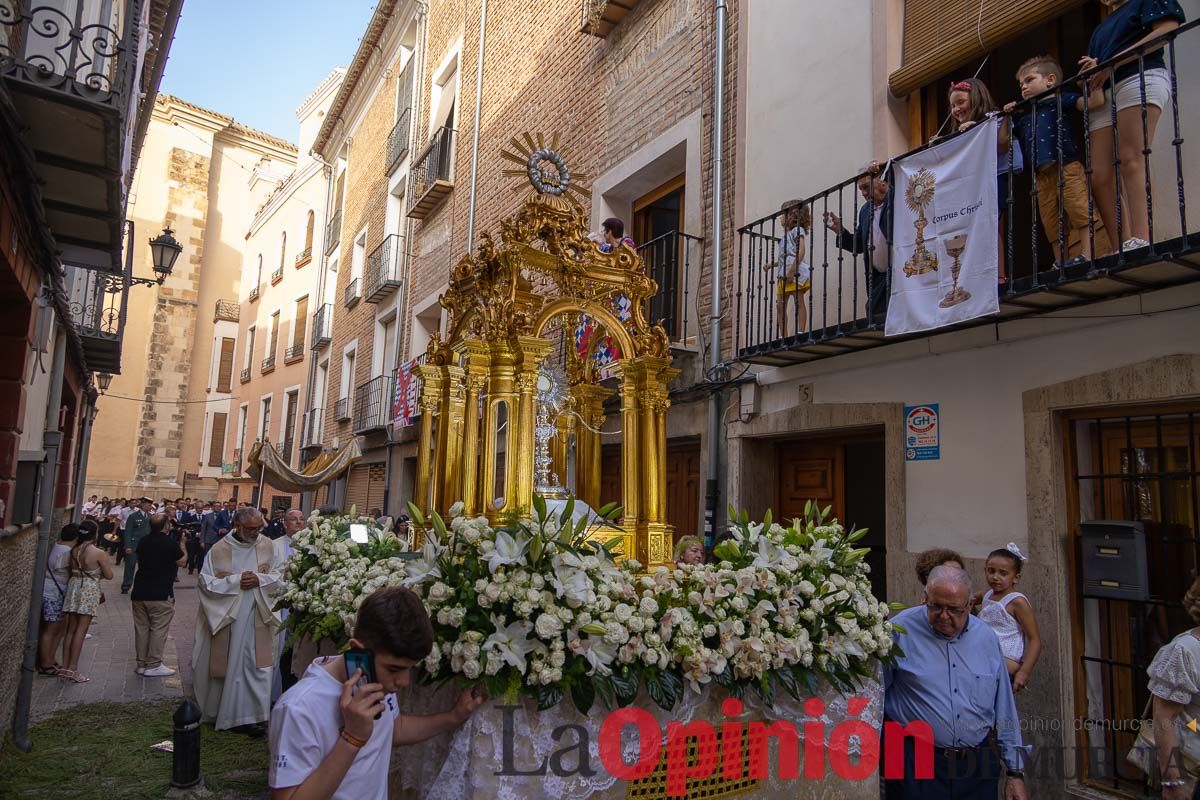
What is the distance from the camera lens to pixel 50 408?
6812 millimetres

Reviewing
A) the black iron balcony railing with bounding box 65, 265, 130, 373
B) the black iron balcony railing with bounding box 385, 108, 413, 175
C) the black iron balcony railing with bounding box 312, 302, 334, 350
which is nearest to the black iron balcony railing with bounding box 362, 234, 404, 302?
the black iron balcony railing with bounding box 385, 108, 413, 175

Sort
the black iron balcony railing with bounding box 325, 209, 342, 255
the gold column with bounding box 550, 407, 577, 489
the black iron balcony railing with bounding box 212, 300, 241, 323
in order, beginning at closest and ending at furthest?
the gold column with bounding box 550, 407, 577, 489 → the black iron balcony railing with bounding box 325, 209, 342, 255 → the black iron balcony railing with bounding box 212, 300, 241, 323

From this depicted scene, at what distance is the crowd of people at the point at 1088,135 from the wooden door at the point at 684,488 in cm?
302

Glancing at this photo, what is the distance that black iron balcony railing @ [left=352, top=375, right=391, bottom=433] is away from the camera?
15219mm

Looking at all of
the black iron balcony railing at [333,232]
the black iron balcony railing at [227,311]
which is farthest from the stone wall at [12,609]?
the black iron balcony railing at [227,311]

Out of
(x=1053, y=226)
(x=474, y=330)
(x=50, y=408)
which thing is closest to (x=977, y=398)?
(x=1053, y=226)

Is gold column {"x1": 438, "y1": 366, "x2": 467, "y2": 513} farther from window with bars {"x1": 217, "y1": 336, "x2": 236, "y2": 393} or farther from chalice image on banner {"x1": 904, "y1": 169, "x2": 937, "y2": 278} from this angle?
window with bars {"x1": 217, "y1": 336, "x2": 236, "y2": 393}

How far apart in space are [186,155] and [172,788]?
2757cm

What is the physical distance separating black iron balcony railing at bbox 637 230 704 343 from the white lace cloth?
508cm

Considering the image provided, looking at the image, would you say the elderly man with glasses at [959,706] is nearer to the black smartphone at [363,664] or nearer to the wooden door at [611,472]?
the black smartphone at [363,664]

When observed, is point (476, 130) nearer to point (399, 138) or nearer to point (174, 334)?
point (399, 138)

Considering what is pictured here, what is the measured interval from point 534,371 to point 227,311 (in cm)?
2743

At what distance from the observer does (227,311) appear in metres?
28.8

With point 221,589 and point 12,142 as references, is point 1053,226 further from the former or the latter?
point 221,589
